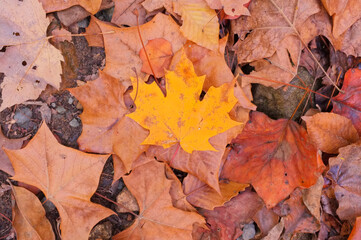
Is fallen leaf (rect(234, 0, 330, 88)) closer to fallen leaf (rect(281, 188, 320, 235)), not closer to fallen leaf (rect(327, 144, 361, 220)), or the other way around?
fallen leaf (rect(327, 144, 361, 220))

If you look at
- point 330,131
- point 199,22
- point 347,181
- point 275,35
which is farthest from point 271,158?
point 199,22

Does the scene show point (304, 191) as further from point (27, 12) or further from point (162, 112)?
point (27, 12)

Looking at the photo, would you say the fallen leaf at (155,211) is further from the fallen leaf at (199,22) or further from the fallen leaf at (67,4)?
the fallen leaf at (67,4)

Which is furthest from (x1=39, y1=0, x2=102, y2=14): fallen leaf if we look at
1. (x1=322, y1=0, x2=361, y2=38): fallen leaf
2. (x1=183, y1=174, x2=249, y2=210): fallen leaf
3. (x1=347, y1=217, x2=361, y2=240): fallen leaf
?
(x1=347, y1=217, x2=361, y2=240): fallen leaf

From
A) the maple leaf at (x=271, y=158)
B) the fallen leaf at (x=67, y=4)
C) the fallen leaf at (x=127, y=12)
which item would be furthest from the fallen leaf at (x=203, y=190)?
the fallen leaf at (x=67, y=4)

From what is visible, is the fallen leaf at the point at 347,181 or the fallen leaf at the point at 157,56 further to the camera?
the fallen leaf at the point at 347,181
